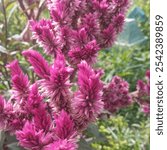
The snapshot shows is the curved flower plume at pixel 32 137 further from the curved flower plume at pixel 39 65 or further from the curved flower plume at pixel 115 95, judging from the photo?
the curved flower plume at pixel 115 95

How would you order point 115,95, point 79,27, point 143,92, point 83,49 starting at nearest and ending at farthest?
point 83,49 → point 79,27 → point 115,95 → point 143,92

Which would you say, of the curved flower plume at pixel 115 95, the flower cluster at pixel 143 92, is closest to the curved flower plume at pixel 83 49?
the curved flower plume at pixel 115 95

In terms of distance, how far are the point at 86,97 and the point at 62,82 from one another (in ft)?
0.24

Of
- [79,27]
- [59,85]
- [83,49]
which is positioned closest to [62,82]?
[59,85]

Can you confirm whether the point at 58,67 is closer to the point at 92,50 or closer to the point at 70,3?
the point at 92,50

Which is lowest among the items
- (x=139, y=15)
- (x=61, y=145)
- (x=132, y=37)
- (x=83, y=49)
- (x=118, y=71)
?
(x=61, y=145)

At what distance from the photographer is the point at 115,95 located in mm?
1745

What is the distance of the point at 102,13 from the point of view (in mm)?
1429

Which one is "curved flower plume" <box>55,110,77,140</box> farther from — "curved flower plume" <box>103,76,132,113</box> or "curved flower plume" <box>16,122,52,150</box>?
"curved flower plume" <box>103,76,132,113</box>

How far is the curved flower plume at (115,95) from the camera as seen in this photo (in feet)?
5.68

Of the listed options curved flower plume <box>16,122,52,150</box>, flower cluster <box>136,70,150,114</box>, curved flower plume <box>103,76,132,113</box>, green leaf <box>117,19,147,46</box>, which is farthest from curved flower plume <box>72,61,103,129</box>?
green leaf <box>117,19,147,46</box>

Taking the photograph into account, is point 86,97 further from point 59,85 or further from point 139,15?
point 139,15

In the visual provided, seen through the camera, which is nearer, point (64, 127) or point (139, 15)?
point (64, 127)

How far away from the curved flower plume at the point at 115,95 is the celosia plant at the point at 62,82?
0.31m
